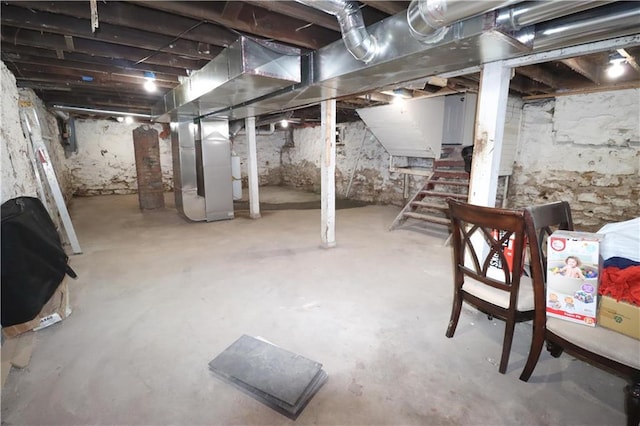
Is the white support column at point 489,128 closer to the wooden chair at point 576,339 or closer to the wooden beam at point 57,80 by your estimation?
the wooden chair at point 576,339

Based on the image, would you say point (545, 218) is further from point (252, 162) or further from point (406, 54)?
point (252, 162)

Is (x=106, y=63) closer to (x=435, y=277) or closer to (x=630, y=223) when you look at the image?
(x=435, y=277)

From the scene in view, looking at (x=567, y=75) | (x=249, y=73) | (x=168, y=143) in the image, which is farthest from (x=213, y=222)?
(x=567, y=75)

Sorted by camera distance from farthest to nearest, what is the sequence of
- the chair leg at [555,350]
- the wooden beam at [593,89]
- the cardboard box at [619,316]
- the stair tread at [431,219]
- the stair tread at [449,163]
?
the stair tread at [449,163] < the stair tread at [431,219] < the wooden beam at [593,89] < the chair leg at [555,350] < the cardboard box at [619,316]

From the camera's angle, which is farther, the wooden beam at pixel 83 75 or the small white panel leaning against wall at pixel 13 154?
the wooden beam at pixel 83 75

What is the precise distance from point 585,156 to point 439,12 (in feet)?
12.1

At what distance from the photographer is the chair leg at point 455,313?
177 cm

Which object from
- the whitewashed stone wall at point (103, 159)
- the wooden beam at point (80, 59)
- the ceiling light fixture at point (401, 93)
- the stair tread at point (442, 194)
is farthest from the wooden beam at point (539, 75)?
the whitewashed stone wall at point (103, 159)

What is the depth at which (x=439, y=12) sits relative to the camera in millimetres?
1139

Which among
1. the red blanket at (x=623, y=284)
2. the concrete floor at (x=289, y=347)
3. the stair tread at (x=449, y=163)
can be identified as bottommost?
the concrete floor at (x=289, y=347)

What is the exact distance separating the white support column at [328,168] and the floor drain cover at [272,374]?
6.28 ft

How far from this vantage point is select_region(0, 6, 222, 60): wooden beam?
75.1 inches

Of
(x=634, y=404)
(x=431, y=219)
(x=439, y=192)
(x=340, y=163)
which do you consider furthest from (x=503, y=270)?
(x=340, y=163)

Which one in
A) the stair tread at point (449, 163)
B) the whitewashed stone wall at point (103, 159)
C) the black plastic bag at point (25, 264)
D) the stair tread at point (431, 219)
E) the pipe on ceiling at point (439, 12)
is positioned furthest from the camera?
the whitewashed stone wall at point (103, 159)
